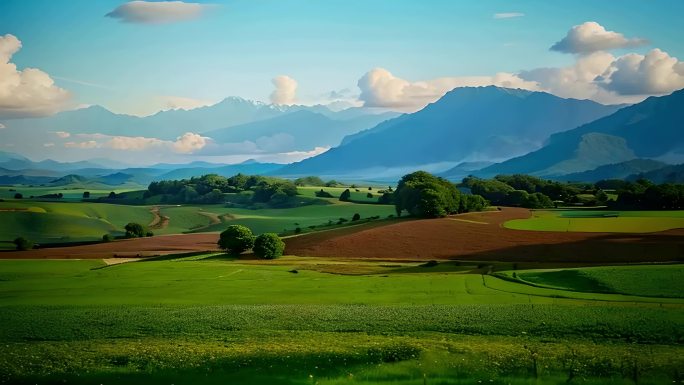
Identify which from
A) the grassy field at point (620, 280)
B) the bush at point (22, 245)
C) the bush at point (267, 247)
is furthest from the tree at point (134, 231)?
the grassy field at point (620, 280)

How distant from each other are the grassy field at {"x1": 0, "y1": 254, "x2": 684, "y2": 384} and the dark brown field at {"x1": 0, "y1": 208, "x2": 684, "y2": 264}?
940 inches

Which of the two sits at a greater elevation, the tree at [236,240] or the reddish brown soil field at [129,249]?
the tree at [236,240]

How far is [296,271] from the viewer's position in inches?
2879

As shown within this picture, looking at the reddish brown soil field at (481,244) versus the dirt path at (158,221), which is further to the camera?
the dirt path at (158,221)

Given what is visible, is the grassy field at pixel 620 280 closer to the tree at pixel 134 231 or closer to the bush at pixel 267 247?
the bush at pixel 267 247

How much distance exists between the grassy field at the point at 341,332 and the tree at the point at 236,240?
31966mm

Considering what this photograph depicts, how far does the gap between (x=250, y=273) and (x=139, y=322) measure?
30.4 meters

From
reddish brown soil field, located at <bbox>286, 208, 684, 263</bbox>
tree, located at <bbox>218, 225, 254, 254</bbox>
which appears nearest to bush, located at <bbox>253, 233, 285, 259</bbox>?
tree, located at <bbox>218, 225, 254, 254</bbox>

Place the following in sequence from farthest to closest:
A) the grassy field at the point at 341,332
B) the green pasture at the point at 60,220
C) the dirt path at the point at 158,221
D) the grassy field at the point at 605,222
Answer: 1. the dirt path at the point at 158,221
2. the green pasture at the point at 60,220
3. the grassy field at the point at 605,222
4. the grassy field at the point at 341,332

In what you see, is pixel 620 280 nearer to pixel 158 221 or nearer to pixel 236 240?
pixel 236 240

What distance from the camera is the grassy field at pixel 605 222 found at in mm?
99625

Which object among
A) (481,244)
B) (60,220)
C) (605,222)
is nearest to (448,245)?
(481,244)

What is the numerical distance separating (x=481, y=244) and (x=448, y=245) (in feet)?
15.8

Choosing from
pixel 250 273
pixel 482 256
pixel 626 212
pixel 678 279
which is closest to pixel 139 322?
pixel 250 273
